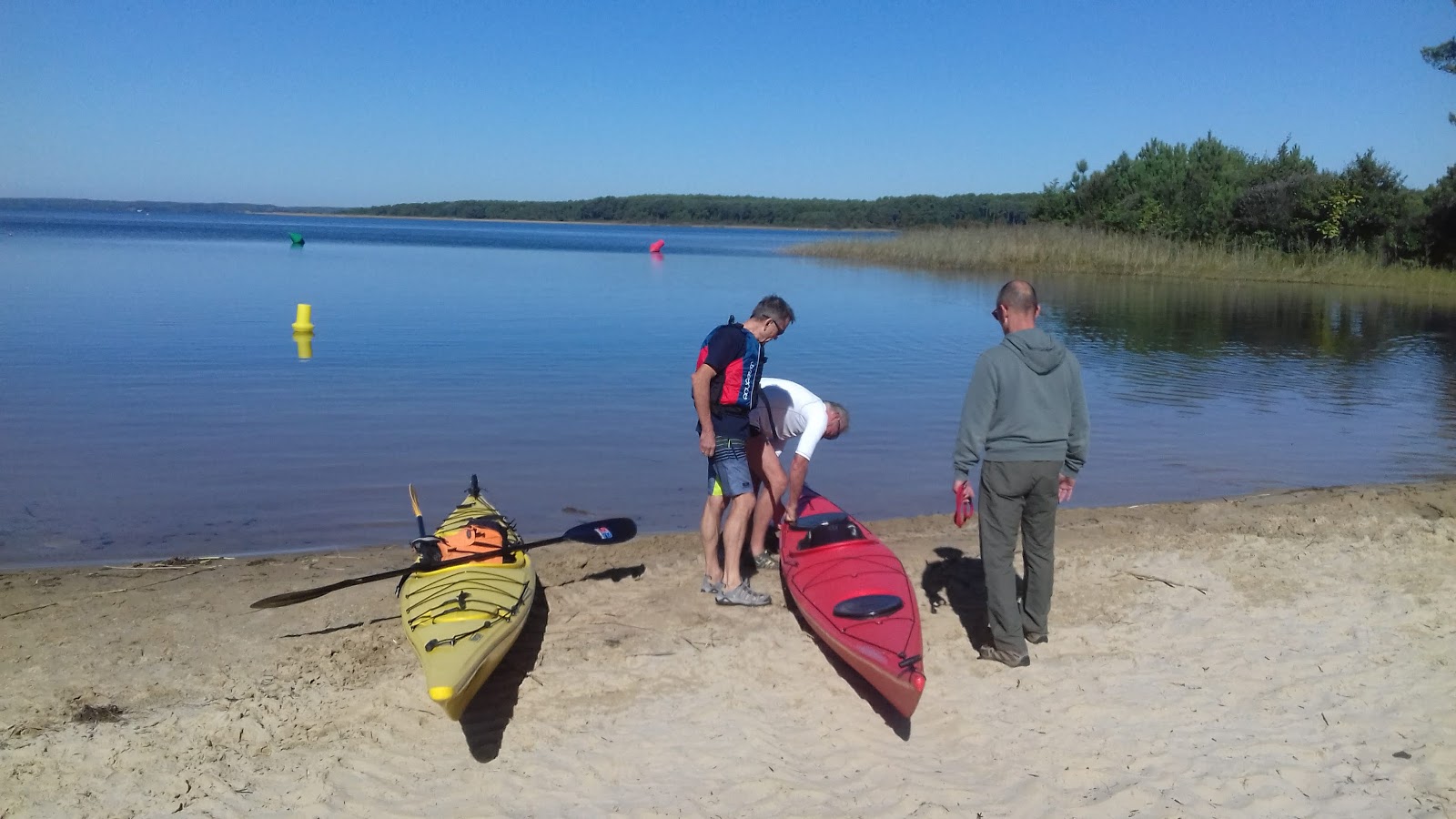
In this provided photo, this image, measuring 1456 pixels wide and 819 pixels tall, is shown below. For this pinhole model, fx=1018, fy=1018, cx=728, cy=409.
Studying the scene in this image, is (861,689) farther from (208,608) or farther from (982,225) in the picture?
(982,225)

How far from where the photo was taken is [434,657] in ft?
14.5

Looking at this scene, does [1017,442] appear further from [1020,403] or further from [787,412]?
[787,412]

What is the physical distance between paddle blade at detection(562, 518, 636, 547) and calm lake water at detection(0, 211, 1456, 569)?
60.1 inches

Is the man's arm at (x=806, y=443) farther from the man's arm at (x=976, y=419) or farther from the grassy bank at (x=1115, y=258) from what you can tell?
the grassy bank at (x=1115, y=258)

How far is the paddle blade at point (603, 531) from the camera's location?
20.8ft

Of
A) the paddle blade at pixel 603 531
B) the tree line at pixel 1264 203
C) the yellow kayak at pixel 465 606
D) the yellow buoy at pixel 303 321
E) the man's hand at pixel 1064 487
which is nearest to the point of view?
the yellow kayak at pixel 465 606

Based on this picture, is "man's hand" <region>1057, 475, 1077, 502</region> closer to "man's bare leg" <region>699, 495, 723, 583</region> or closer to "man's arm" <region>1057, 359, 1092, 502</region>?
"man's arm" <region>1057, 359, 1092, 502</region>

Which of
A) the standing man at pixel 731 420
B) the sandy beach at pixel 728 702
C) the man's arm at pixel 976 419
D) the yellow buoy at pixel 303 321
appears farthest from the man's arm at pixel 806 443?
the yellow buoy at pixel 303 321

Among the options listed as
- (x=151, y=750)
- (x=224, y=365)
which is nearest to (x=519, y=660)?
(x=151, y=750)

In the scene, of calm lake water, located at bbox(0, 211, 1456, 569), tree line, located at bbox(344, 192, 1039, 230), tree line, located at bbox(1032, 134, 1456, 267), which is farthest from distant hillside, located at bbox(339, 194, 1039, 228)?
calm lake water, located at bbox(0, 211, 1456, 569)

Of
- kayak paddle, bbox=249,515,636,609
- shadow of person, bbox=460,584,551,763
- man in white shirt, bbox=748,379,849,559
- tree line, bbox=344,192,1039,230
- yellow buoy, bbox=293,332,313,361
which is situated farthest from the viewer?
Result: tree line, bbox=344,192,1039,230

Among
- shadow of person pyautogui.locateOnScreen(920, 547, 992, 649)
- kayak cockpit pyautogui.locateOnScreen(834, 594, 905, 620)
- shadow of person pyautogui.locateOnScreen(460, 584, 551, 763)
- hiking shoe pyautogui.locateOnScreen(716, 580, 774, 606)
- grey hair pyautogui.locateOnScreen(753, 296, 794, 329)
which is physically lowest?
shadow of person pyautogui.locateOnScreen(460, 584, 551, 763)

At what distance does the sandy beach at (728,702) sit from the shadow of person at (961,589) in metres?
0.02

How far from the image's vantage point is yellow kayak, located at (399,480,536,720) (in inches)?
171
